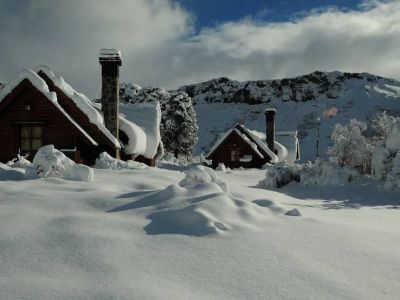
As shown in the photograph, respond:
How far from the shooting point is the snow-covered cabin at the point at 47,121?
639 inches

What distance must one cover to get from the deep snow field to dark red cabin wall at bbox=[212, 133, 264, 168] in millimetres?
25173

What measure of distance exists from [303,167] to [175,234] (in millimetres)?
11669

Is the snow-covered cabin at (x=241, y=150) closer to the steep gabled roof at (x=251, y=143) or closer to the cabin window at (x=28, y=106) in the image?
the steep gabled roof at (x=251, y=143)

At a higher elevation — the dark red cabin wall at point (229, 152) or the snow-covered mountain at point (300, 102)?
the snow-covered mountain at point (300, 102)

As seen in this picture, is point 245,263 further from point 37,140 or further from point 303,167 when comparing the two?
point 37,140

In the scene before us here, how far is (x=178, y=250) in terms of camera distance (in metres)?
4.12

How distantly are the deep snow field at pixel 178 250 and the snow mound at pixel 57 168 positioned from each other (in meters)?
1.16

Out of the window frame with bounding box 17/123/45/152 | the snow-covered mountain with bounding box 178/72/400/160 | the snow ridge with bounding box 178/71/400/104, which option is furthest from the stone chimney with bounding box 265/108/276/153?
the snow ridge with bounding box 178/71/400/104

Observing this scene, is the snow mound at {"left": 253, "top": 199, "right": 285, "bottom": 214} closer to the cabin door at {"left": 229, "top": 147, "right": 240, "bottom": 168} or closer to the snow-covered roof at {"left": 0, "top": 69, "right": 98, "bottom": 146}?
the snow-covered roof at {"left": 0, "top": 69, "right": 98, "bottom": 146}

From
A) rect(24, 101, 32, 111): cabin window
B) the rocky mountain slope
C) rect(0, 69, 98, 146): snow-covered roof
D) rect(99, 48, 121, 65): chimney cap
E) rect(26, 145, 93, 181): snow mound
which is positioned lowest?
rect(26, 145, 93, 181): snow mound

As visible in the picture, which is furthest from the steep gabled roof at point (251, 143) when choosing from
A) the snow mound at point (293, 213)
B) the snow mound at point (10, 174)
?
the snow mound at point (293, 213)

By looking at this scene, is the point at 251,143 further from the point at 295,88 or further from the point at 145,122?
the point at 295,88

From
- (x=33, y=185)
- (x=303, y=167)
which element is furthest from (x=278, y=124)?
(x=33, y=185)

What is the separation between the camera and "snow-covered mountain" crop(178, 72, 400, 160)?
287 feet
